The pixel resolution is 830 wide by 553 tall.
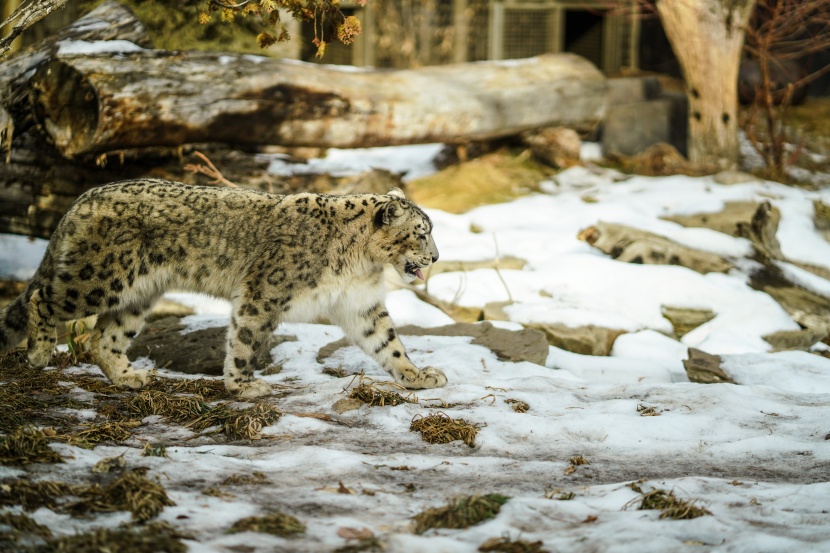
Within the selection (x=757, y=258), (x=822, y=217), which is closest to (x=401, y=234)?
(x=757, y=258)

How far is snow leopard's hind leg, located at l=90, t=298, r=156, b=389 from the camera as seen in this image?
5.96m

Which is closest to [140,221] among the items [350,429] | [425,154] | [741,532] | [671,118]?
[350,429]

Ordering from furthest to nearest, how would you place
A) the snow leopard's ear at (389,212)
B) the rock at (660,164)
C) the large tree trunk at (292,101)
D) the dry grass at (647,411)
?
the rock at (660,164) < the large tree trunk at (292,101) < the snow leopard's ear at (389,212) < the dry grass at (647,411)

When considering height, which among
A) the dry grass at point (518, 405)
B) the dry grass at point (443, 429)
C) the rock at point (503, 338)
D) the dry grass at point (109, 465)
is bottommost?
the rock at point (503, 338)

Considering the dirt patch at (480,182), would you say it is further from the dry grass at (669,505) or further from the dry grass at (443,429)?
the dry grass at (669,505)

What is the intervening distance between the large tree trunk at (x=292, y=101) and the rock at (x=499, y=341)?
3.13m

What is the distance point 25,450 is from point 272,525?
135 centimetres

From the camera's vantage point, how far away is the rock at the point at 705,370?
669 cm

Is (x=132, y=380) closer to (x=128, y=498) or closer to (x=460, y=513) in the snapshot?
(x=128, y=498)

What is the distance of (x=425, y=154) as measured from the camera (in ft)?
42.3

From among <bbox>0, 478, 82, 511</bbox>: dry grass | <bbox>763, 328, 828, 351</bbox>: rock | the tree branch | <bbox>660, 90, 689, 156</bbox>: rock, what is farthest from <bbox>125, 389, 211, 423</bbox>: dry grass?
<bbox>660, 90, 689, 156</bbox>: rock

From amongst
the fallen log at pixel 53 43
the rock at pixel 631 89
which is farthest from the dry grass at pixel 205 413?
the rock at pixel 631 89

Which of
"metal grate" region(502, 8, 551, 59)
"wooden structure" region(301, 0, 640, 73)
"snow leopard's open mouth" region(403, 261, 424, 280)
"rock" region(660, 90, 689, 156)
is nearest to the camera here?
"snow leopard's open mouth" region(403, 261, 424, 280)

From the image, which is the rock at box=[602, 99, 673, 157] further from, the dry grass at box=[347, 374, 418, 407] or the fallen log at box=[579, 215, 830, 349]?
the dry grass at box=[347, 374, 418, 407]
